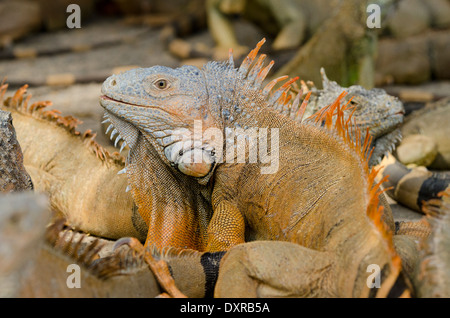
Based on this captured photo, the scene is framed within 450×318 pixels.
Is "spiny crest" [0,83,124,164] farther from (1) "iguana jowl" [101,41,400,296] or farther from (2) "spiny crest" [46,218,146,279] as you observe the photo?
(2) "spiny crest" [46,218,146,279]

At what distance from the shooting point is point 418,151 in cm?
538

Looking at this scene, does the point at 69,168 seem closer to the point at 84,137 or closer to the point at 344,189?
the point at 84,137

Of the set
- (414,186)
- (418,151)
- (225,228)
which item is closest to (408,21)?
(418,151)

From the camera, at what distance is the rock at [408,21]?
9375 mm

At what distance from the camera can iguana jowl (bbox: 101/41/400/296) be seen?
2539 millimetres

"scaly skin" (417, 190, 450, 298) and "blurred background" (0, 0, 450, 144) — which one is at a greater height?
"blurred background" (0, 0, 450, 144)

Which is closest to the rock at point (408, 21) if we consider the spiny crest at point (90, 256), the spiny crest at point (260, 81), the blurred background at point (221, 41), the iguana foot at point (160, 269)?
the blurred background at point (221, 41)

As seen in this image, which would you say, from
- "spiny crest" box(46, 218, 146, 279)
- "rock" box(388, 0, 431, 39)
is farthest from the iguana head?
"rock" box(388, 0, 431, 39)

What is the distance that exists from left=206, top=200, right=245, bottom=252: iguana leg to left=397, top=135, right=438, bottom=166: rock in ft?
9.77

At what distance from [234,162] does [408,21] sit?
25.0 ft

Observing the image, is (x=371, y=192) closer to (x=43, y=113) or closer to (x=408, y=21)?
(x=43, y=113)

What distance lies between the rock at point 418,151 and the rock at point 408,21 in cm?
429

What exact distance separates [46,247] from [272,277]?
30.9 inches

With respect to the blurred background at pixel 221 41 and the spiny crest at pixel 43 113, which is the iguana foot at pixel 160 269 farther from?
the blurred background at pixel 221 41
